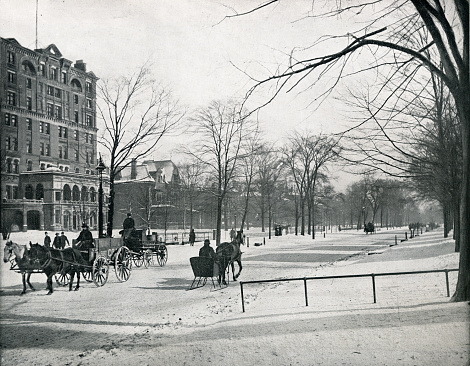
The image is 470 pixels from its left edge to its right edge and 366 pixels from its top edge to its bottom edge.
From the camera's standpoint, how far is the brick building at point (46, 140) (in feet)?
23.6

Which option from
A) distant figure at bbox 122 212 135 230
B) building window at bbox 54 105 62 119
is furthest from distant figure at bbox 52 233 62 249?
distant figure at bbox 122 212 135 230

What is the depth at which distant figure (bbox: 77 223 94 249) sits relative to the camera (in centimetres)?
1202

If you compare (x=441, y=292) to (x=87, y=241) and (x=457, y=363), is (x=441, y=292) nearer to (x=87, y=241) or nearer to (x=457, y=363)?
(x=457, y=363)

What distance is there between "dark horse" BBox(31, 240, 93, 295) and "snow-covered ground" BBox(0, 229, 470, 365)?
1.79 feet

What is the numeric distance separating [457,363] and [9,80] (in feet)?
27.1

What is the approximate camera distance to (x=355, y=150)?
10.5 m

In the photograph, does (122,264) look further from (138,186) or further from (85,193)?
(138,186)

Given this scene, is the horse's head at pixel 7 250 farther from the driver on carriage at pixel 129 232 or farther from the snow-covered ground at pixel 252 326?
the driver on carriage at pixel 129 232

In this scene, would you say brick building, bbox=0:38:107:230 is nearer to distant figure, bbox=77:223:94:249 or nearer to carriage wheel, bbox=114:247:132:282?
distant figure, bbox=77:223:94:249

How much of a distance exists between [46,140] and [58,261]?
12.3 ft

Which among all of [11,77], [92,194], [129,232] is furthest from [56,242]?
[11,77]

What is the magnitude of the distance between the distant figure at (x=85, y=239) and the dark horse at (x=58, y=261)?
0.45 ft

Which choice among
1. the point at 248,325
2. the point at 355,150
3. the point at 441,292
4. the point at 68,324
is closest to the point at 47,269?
the point at 68,324

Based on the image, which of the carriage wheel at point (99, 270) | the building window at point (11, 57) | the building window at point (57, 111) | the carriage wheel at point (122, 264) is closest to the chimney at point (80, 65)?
the building window at point (57, 111)
